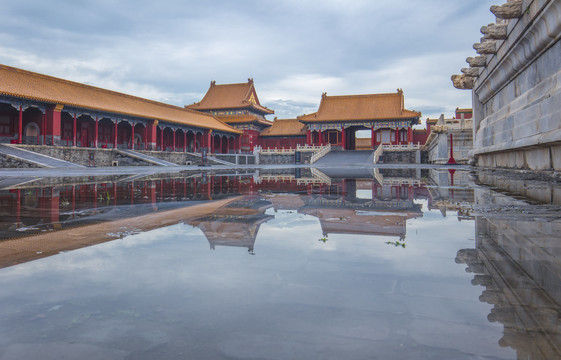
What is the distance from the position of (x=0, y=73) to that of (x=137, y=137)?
12354mm

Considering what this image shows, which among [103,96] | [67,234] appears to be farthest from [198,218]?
[103,96]

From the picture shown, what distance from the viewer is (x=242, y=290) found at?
1.71 m

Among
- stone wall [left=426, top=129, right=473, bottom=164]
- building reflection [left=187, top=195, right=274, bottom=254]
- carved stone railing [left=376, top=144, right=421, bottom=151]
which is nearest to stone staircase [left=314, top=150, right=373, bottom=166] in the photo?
carved stone railing [left=376, top=144, right=421, bottom=151]

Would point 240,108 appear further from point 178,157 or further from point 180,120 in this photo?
point 178,157

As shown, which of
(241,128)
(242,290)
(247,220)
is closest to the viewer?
(242,290)

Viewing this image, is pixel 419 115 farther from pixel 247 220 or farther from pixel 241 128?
pixel 247 220

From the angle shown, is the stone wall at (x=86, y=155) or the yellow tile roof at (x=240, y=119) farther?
the yellow tile roof at (x=240, y=119)

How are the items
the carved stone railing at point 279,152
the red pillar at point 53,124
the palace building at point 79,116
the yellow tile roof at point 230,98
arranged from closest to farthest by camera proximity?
the palace building at point 79,116 → the red pillar at point 53,124 → the carved stone railing at point 279,152 → the yellow tile roof at point 230,98

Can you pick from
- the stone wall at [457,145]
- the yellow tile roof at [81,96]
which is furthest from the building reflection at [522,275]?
the yellow tile roof at [81,96]

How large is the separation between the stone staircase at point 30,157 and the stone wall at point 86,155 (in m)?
1.09

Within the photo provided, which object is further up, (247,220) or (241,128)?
(241,128)

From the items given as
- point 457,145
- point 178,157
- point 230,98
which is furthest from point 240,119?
point 457,145

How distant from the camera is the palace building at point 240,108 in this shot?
4612 centimetres

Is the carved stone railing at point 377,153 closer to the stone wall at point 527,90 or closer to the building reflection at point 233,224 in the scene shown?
the stone wall at point 527,90
